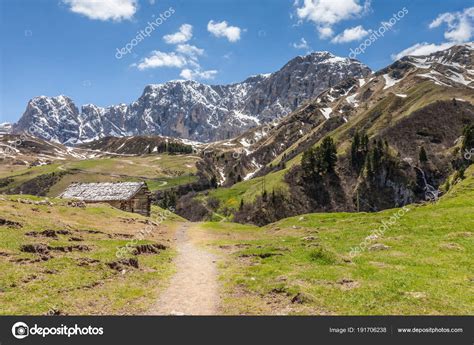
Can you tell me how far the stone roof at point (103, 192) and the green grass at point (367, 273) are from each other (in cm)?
5222

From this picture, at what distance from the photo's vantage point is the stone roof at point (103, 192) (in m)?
91.1

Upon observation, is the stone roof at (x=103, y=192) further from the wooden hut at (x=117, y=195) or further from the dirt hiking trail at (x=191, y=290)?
the dirt hiking trail at (x=191, y=290)

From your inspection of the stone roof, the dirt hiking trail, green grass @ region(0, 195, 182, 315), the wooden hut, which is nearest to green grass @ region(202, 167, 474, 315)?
the dirt hiking trail

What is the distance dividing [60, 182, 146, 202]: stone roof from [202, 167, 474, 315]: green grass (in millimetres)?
52223

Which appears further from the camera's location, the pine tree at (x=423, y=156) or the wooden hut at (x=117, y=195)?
the pine tree at (x=423, y=156)

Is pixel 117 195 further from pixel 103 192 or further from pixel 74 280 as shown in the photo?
pixel 74 280

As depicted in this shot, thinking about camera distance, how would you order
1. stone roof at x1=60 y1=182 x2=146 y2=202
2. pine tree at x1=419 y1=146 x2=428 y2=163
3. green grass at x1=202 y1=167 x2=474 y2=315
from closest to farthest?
green grass at x1=202 y1=167 x2=474 y2=315 → stone roof at x1=60 y1=182 x2=146 y2=202 → pine tree at x1=419 y1=146 x2=428 y2=163

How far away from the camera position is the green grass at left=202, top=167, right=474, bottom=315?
1959cm

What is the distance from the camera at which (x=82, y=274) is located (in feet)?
85.3

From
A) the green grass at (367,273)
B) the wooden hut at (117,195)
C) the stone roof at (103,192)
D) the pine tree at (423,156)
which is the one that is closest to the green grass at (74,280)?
the green grass at (367,273)

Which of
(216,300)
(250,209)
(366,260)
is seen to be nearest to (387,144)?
(250,209)

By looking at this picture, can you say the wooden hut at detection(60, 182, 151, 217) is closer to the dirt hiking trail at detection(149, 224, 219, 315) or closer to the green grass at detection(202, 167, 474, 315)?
the green grass at detection(202, 167, 474, 315)
